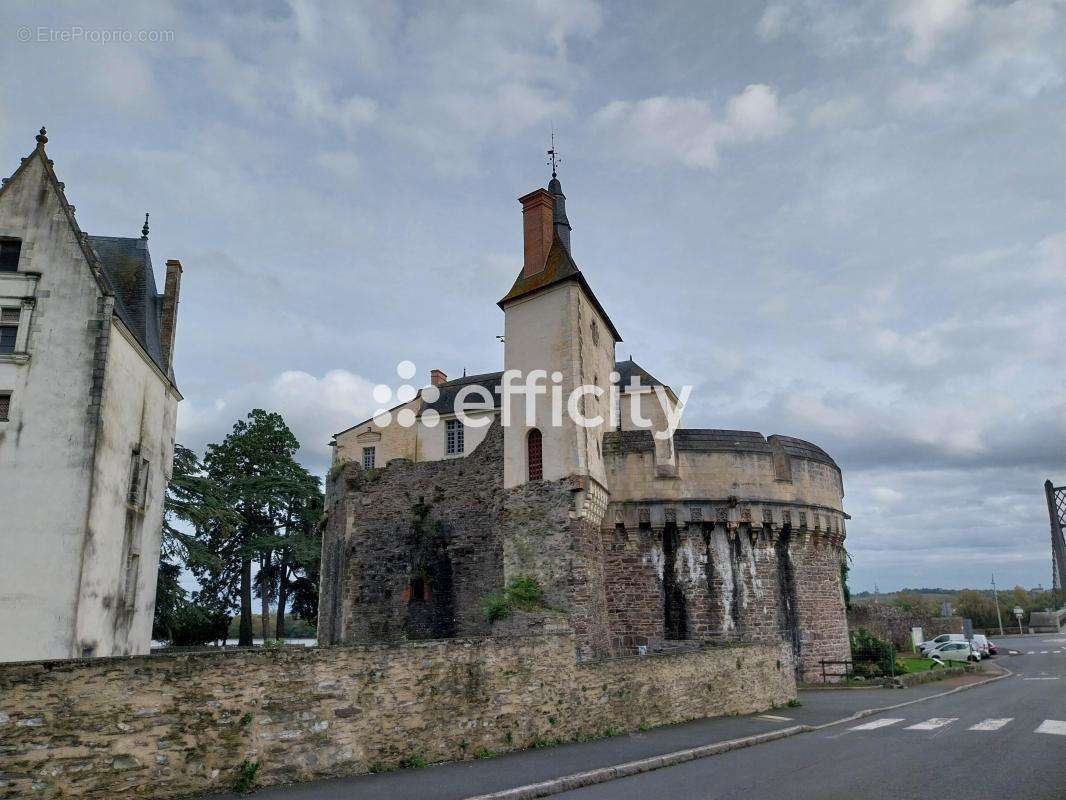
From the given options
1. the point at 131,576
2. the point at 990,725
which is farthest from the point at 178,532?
the point at 990,725

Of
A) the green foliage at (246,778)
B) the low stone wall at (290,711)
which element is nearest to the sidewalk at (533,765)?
the green foliage at (246,778)

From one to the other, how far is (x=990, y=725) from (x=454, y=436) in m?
22.4

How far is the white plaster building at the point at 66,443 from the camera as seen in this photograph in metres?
14.2

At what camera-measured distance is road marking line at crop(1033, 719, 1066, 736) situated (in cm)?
1219

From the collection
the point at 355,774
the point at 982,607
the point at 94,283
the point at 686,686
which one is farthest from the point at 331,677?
the point at 982,607

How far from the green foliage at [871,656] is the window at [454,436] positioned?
16.9m

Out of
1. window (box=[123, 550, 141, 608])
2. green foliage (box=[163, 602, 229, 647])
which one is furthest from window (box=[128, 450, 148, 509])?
green foliage (box=[163, 602, 229, 647])

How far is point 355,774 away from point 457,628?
13135 mm

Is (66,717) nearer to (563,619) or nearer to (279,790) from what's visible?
(279,790)

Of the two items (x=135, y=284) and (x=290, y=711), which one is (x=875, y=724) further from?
(x=135, y=284)

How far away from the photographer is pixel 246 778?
8508 millimetres

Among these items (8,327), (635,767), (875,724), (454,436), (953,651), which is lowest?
(953,651)

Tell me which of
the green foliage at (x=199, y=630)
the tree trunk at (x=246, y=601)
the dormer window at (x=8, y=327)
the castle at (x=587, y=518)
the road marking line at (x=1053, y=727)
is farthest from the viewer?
the tree trunk at (x=246, y=601)

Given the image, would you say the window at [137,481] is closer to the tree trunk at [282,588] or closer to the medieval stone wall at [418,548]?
the medieval stone wall at [418,548]
